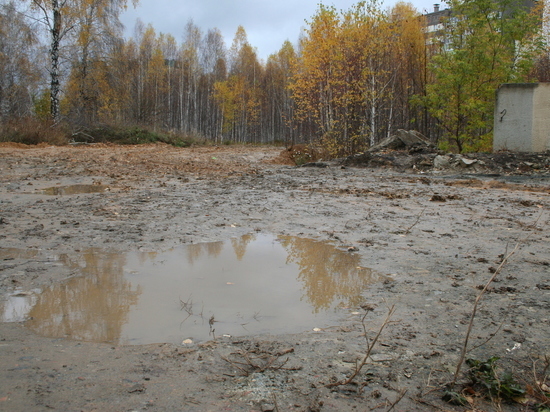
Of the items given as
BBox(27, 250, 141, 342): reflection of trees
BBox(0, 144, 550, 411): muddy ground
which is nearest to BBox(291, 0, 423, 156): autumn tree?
BBox(0, 144, 550, 411): muddy ground

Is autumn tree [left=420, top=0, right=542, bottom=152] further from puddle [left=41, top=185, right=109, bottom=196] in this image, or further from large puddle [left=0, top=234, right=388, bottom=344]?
large puddle [left=0, top=234, right=388, bottom=344]

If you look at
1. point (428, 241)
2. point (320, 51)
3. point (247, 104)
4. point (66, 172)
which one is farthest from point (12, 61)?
point (428, 241)

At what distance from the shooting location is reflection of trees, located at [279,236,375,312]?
10.3 ft

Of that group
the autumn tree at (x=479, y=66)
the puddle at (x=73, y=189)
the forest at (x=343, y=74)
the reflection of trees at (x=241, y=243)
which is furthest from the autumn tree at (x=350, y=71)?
the reflection of trees at (x=241, y=243)

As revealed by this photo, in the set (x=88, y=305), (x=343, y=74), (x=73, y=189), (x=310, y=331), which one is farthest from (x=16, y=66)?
(x=310, y=331)

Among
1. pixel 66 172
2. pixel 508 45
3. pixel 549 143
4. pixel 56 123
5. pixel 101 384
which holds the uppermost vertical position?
pixel 508 45

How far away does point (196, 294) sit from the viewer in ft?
10.3

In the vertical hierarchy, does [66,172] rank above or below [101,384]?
above

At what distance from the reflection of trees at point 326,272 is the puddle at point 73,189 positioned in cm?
431

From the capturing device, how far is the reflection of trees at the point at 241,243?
4215 millimetres

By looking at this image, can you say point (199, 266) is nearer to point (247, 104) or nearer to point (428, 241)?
point (428, 241)

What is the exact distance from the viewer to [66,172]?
32.2ft

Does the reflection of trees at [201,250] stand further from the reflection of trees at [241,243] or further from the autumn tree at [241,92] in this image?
the autumn tree at [241,92]

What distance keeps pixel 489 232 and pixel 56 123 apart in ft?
67.2
